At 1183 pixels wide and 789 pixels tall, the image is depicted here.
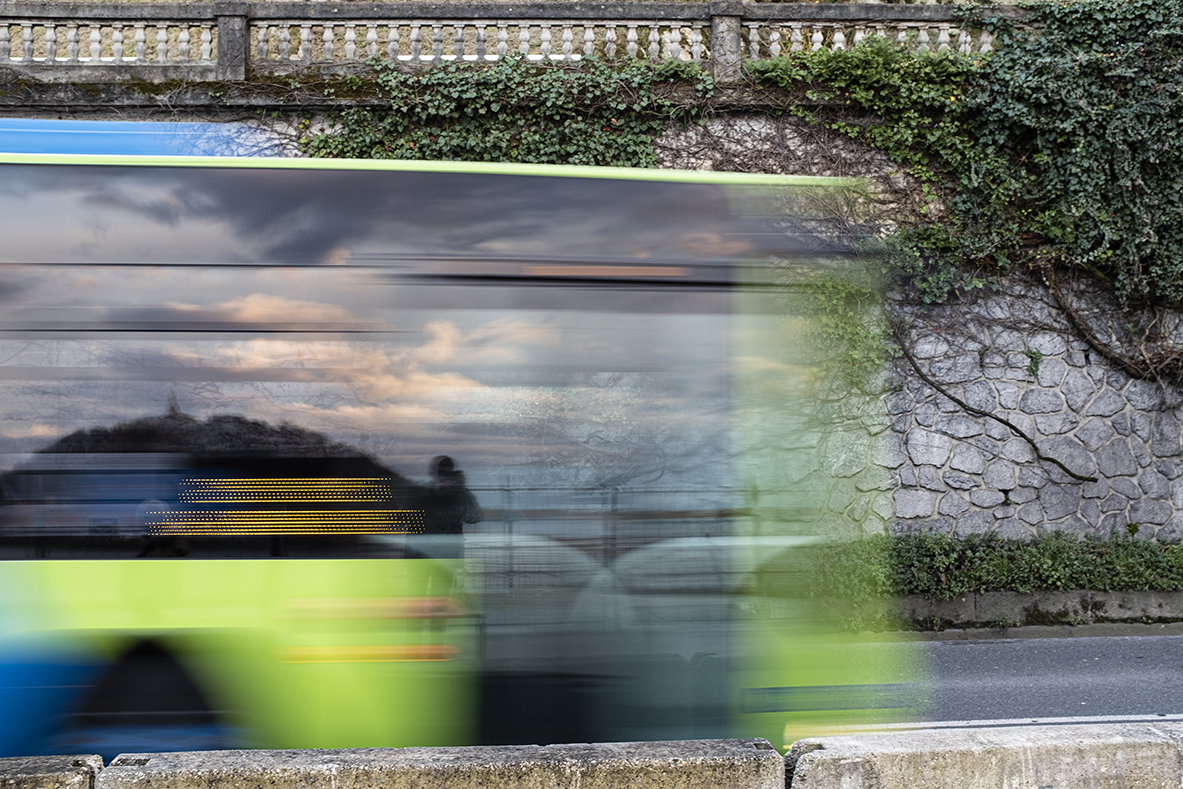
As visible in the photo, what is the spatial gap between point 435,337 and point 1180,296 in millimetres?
10008

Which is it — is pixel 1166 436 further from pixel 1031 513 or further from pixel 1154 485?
pixel 1031 513

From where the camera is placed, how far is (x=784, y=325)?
11.3 feet

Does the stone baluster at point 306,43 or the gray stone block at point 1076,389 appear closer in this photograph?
the gray stone block at point 1076,389

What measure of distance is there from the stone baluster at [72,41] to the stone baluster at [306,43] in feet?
8.85

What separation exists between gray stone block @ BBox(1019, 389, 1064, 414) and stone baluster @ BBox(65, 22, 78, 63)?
12387mm

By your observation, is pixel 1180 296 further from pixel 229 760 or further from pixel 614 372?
pixel 229 760

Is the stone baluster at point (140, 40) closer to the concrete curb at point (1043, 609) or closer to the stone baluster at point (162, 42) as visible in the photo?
the stone baluster at point (162, 42)

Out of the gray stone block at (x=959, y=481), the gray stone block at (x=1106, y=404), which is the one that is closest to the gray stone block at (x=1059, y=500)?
the gray stone block at (x=959, y=481)

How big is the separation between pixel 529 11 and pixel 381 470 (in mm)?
8736

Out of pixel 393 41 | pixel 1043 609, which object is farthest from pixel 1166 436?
pixel 393 41

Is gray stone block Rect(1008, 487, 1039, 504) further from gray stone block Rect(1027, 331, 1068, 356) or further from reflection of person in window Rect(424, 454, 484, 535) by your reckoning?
reflection of person in window Rect(424, 454, 484, 535)

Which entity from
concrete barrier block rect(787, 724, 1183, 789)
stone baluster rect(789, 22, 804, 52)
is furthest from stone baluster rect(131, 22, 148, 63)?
concrete barrier block rect(787, 724, 1183, 789)

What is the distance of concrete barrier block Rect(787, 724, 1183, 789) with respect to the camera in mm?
2686

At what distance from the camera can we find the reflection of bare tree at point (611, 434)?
3221 millimetres
